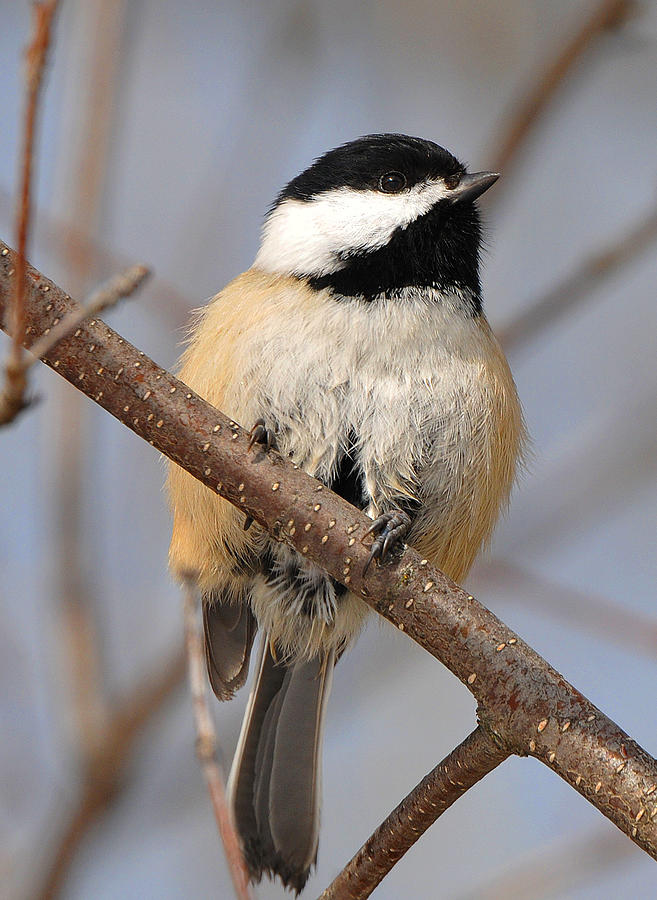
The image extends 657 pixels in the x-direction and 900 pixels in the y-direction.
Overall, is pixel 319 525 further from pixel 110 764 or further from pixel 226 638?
pixel 110 764

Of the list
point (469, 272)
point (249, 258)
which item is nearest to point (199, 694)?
point (469, 272)

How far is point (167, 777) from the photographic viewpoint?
3531 mm

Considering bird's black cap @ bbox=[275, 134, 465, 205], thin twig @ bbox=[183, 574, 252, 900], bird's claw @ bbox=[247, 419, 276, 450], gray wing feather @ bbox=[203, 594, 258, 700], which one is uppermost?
bird's black cap @ bbox=[275, 134, 465, 205]

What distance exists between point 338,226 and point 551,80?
721 mm

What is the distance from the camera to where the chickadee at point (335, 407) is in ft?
7.19

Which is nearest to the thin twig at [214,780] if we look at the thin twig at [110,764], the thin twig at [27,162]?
the thin twig at [27,162]

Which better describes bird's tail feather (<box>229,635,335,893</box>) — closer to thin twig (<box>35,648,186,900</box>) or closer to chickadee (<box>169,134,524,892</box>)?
chickadee (<box>169,134,524,892</box>)

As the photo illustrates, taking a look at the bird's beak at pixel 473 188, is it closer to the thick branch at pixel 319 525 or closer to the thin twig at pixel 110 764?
the thick branch at pixel 319 525

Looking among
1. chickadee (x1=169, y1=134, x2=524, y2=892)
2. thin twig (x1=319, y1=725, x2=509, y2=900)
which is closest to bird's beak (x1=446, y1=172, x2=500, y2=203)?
chickadee (x1=169, y1=134, x2=524, y2=892)

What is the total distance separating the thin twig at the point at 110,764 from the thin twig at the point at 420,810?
3.97 feet

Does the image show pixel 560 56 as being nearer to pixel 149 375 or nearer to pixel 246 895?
pixel 149 375

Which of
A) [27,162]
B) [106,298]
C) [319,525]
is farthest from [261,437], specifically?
[27,162]

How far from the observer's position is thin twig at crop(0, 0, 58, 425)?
1114 mm

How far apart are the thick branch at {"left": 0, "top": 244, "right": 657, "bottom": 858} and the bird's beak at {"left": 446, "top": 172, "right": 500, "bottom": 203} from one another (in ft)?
3.49
